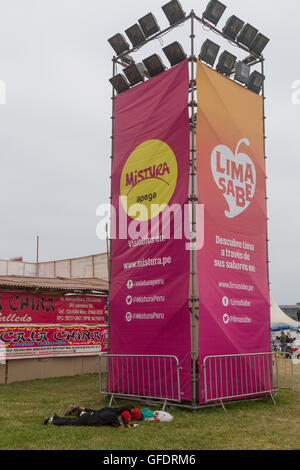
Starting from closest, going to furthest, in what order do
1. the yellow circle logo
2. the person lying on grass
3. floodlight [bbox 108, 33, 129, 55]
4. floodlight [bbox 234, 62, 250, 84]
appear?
the person lying on grass < the yellow circle logo < floodlight [bbox 234, 62, 250, 84] < floodlight [bbox 108, 33, 129, 55]

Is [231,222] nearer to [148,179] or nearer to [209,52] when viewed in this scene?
[148,179]

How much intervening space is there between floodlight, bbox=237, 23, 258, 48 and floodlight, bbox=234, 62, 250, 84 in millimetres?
600

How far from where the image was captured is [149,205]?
10.8m

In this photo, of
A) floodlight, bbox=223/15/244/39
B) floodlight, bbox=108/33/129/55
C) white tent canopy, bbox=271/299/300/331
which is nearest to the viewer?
floodlight, bbox=223/15/244/39

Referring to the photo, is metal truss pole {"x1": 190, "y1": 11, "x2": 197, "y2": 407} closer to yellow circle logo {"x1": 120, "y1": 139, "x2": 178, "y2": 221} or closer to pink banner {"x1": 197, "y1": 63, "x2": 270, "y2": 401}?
pink banner {"x1": 197, "y1": 63, "x2": 270, "y2": 401}

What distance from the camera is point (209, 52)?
1094 cm

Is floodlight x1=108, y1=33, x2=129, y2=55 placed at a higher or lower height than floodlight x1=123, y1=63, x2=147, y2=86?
higher

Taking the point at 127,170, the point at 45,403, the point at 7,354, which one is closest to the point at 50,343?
the point at 7,354

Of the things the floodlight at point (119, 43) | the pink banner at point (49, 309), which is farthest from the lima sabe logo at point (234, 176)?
the pink banner at point (49, 309)

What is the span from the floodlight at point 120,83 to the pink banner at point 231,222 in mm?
2507

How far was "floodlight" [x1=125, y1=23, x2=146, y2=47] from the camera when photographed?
1212cm

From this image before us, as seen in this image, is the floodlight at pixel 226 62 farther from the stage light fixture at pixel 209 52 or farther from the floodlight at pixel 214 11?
the floodlight at pixel 214 11

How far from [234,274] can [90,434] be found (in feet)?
15.7

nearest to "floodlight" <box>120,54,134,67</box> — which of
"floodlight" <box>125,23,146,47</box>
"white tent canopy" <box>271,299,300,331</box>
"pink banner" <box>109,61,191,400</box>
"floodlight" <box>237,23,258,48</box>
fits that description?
"floodlight" <box>125,23,146,47</box>
